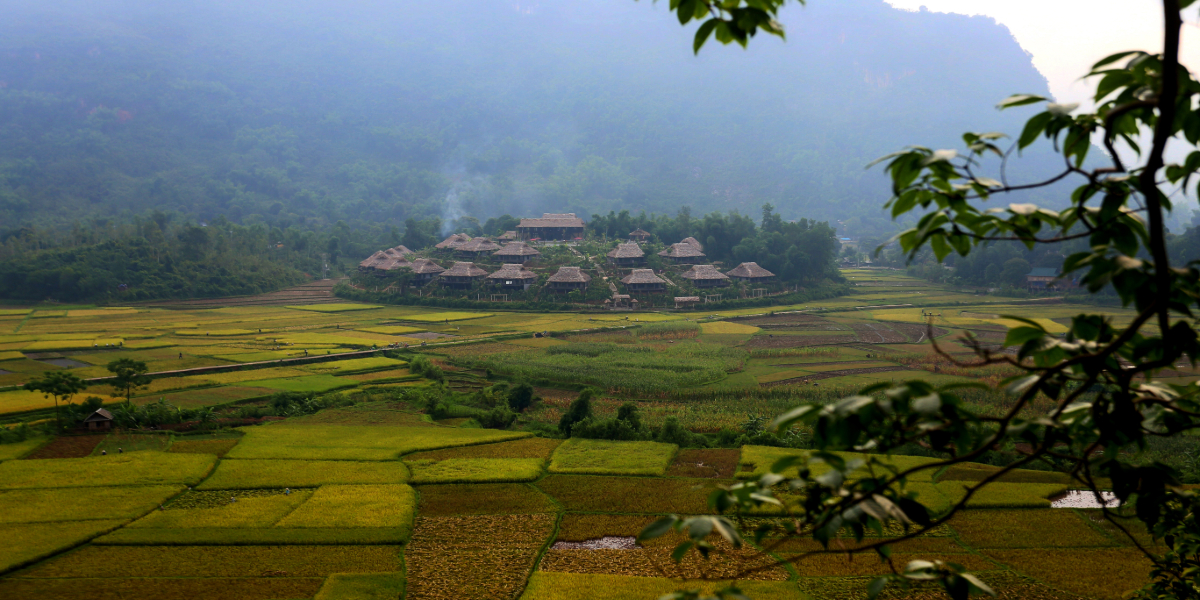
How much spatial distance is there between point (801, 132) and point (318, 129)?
93492 millimetres

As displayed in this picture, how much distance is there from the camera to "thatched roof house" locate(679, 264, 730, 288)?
45562 millimetres

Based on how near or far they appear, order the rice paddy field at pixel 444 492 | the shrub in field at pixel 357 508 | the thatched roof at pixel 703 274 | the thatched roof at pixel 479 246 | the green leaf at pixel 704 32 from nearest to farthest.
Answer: the green leaf at pixel 704 32 → the rice paddy field at pixel 444 492 → the shrub in field at pixel 357 508 → the thatched roof at pixel 703 274 → the thatched roof at pixel 479 246

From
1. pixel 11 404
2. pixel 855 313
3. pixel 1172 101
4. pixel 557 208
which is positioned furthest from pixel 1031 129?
pixel 557 208

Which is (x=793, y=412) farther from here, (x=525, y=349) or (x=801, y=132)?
(x=801, y=132)

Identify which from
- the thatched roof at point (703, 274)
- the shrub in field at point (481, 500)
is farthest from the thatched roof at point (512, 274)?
the shrub in field at point (481, 500)

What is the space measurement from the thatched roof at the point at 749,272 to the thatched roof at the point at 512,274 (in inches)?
478

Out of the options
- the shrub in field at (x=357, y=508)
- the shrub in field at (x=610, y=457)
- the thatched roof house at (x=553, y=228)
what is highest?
the thatched roof house at (x=553, y=228)

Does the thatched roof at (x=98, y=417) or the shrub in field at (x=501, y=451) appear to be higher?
the thatched roof at (x=98, y=417)

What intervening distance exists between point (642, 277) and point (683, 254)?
20.3 ft

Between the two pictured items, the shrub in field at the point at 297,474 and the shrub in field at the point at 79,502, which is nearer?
the shrub in field at the point at 79,502

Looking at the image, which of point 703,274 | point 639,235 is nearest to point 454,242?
point 639,235

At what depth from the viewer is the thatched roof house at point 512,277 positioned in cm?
4488

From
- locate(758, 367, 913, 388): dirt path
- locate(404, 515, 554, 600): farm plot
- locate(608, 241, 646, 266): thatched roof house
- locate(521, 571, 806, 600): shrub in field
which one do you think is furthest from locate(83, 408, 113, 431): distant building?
locate(608, 241, 646, 266): thatched roof house

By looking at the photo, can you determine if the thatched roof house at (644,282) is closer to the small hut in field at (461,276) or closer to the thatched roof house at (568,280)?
the thatched roof house at (568,280)
